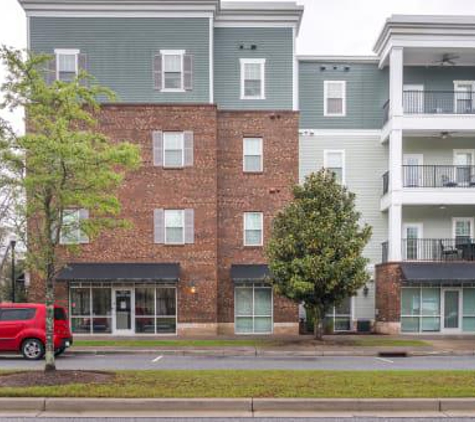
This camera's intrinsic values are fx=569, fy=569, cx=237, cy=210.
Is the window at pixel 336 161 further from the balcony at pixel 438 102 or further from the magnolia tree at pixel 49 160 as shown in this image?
the magnolia tree at pixel 49 160

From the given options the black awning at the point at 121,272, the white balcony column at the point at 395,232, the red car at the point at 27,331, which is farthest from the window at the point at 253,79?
the red car at the point at 27,331

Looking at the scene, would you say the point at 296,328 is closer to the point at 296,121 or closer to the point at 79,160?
the point at 296,121

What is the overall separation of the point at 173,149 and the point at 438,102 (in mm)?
12715

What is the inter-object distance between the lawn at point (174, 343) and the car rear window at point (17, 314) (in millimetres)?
3170

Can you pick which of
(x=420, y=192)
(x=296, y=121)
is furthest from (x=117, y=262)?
(x=420, y=192)

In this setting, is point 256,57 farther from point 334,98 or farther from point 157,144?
point 157,144

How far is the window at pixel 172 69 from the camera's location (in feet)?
80.9

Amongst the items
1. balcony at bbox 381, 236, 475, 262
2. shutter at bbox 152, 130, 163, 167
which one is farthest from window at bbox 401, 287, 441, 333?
shutter at bbox 152, 130, 163, 167

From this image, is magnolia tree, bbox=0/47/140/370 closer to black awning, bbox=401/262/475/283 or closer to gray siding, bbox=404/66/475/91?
black awning, bbox=401/262/475/283

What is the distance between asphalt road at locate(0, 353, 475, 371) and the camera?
1473 cm

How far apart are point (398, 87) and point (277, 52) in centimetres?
555

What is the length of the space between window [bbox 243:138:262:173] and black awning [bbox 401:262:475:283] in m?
7.57

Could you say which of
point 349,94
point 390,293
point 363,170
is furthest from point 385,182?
point 390,293

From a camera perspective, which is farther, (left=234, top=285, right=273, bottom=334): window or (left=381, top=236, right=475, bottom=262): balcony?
(left=381, top=236, right=475, bottom=262): balcony
